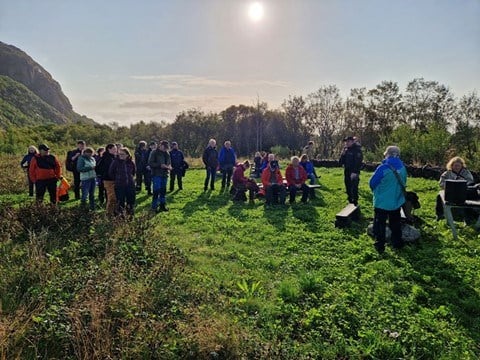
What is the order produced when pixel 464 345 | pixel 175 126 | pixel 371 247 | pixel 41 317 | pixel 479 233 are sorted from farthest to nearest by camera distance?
1. pixel 175 126
2. pixel 479 233
3. pixel 371 247
4. pixel 41 317
5. pixel 464 345

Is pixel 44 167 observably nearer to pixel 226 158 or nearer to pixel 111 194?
pixel 111 194

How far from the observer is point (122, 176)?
8.70m

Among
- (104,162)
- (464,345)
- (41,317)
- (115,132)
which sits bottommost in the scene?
(464,345)

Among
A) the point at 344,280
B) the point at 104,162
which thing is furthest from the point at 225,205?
the point at 344,280

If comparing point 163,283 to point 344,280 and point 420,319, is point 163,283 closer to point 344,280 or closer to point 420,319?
point 344,280

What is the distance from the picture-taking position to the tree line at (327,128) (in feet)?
77.9

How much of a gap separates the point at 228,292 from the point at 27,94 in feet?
234

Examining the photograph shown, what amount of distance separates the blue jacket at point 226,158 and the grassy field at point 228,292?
5927 mm

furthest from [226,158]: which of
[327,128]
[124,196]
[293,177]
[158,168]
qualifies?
[327,128]

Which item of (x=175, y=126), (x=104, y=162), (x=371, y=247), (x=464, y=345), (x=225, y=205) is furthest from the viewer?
(x=175, y=126)

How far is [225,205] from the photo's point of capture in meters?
11.5

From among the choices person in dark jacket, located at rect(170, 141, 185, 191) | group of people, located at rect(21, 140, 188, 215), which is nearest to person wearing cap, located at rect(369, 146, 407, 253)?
group of people, located at rect(21, 140, 188, 215)

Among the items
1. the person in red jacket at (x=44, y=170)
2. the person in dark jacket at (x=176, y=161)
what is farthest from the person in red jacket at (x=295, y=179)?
the person in red jacket at (x=44, y=170)

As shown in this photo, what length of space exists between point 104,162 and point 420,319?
7.83 m
